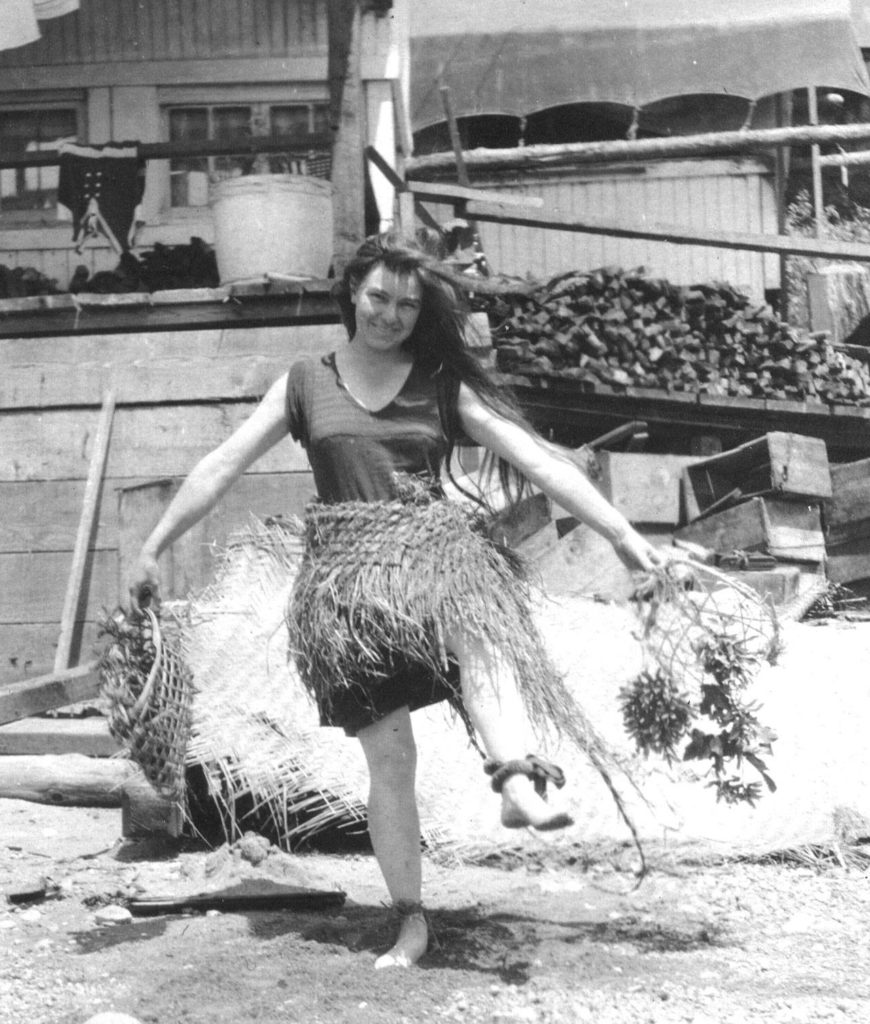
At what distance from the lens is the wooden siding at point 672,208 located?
34.9 ft

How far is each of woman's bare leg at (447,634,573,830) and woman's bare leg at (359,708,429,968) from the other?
0.68 ft

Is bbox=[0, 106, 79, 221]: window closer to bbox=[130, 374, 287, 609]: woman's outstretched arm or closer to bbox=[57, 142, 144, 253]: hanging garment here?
bbox=[57, 142, 144, 253]: hanging garment

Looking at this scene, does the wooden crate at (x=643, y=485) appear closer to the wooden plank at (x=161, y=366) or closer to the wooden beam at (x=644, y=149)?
the wooden plank at (x=161, y=366)

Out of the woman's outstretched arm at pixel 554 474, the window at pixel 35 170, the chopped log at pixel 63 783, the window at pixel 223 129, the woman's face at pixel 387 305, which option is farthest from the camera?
the window at pixel 35 170

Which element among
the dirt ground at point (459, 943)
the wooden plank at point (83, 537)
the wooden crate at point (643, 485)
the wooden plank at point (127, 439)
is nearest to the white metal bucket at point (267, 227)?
the wooden plank at point (127, 439)

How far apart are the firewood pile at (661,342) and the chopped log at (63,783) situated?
Answer: 3.36 meters

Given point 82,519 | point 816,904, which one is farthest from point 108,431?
point 816,904

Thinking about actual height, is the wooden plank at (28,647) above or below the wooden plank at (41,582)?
below

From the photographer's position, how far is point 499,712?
10.6ft

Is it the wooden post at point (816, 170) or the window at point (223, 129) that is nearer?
the window at point (223, 129)

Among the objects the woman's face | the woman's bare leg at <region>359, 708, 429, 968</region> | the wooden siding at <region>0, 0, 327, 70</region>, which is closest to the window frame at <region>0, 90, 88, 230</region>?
the wooden siding at <region>0, 0, 327, 70</region>

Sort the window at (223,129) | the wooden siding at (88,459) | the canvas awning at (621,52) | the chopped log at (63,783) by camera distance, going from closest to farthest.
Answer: the chopped log at (63,783) < the wooden siding at (88,459) < the canvas awning at (621,52) < the window at (223,129)

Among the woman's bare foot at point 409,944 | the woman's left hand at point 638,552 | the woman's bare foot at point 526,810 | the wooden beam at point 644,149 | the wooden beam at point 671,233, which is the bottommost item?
the woman's bare foot at point 409,944

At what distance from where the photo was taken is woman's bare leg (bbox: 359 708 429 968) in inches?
134
